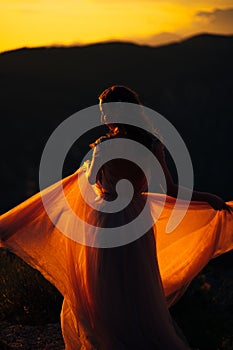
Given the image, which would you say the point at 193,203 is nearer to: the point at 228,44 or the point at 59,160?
the point at 59,160

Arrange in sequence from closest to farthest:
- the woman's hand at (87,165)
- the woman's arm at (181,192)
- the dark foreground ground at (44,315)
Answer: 1. the woman's arm at (181,192)
2. the woman's hand at (87,165)
3. the dark foreground ground at (44,315)

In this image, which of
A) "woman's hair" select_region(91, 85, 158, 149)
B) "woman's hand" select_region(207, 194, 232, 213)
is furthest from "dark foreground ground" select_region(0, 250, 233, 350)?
"woman's hair" select_region(91, 85, 158, 149)

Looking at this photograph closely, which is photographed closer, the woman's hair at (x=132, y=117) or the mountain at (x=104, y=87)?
the woman's hair at (x=132, y=117)

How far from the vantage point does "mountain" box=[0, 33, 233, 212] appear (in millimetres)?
19766

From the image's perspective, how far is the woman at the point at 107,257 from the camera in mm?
5723

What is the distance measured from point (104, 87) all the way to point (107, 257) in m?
16.5

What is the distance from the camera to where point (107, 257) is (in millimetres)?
5742

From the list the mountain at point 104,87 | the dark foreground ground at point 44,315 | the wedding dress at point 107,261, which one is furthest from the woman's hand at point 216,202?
the mountain at point 104,87

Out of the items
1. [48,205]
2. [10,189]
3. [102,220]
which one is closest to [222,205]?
[102,220]

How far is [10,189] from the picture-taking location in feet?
62.2

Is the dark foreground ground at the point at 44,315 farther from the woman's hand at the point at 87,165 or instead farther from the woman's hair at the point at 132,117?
the woman's hair at the point at 132,117

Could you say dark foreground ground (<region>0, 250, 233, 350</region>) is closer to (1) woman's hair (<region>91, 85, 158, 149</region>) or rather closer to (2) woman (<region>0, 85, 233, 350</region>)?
(2) woman (<region>0, 85, 233, 350</region>)

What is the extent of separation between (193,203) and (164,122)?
43.7ft

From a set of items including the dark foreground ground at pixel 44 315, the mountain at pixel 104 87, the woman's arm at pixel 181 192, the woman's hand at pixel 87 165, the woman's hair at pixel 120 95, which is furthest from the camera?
the mountain at pixel 104 87
